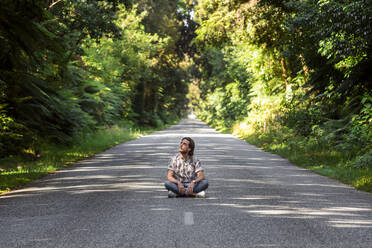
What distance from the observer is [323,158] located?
1655cm

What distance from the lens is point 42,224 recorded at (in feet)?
22.7

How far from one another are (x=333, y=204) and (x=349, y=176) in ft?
13.7

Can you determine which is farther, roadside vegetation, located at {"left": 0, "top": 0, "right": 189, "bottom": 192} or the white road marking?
roadside vegetation, located at {"left": 0, "top": 0, "right": 189, "bottom": 192}

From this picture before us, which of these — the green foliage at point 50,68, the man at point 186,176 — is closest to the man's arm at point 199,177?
the man at point 186,176

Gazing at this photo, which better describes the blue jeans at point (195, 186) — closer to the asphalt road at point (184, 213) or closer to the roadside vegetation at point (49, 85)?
the asphalt road at point (184, 213)

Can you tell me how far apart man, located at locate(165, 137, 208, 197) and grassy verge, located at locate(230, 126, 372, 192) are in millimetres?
4377

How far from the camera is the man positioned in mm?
9016

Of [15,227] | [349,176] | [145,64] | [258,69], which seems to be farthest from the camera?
[145,64]

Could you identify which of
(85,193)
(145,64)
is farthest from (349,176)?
(145,64)

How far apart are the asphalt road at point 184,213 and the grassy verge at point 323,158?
2.04 ft

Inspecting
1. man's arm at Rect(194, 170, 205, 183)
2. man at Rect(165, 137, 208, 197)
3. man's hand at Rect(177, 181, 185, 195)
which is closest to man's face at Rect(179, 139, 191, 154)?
man at Rect(165, 137, 208, 197)

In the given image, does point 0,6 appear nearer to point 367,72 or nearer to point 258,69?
point 367,72

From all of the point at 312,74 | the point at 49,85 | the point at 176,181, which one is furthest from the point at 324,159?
the point at 49,85

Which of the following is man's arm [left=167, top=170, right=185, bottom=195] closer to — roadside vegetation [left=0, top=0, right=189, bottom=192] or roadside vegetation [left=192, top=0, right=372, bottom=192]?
roadside vegetation [left=0, top=0, right=189, bottom=192]
